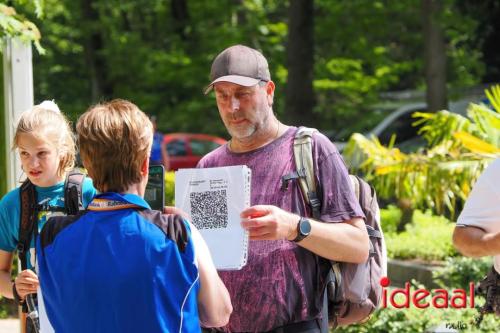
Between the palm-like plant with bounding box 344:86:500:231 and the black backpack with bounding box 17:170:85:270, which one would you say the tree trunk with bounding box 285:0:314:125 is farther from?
the black backpack with bounding box 17:170:85:270

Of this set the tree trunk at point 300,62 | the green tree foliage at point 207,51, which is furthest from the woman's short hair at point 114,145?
the green tree foliage at point 207,51

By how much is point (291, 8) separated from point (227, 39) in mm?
4804

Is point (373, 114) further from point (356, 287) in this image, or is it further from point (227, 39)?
point (356, 287)

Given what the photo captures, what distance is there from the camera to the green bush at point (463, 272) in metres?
8.18

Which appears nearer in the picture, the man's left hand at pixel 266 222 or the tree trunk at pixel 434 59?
the man's left hand at pixel 266 222

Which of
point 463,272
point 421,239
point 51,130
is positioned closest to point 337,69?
point 421,239

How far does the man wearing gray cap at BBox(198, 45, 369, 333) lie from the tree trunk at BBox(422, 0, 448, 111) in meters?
16.6

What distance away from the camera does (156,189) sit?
3.30 metres

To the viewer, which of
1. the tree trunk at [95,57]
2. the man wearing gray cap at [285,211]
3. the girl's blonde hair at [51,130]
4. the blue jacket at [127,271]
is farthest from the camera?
the tree trunk at [95,57]

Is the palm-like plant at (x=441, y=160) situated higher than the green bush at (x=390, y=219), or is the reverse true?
the palm-like plant at (x=441, y=160)

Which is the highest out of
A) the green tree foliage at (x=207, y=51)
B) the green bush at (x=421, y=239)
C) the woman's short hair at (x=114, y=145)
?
the green tree foliage at (x=207, y=51)

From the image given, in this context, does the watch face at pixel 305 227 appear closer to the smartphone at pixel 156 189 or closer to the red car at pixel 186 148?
the smartphone at pixel 156 189

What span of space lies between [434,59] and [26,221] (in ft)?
56.7

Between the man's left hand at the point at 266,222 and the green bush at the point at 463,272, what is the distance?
5.27m
